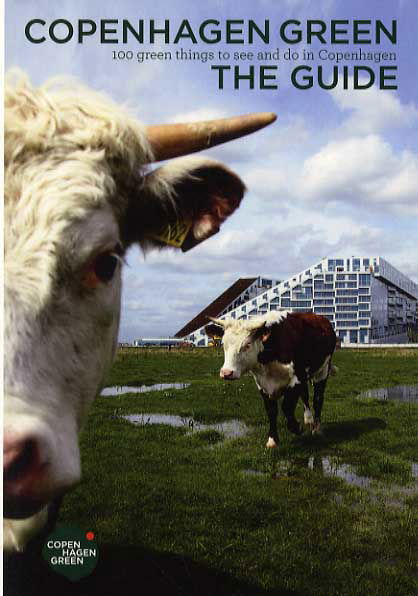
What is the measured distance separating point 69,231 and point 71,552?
2.05 meters

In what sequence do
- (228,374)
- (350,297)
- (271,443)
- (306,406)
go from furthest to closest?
(306,406)
(228,374)
(271,443)
(350,297)

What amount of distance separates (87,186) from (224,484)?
121 inches

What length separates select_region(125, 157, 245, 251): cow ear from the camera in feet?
8.11

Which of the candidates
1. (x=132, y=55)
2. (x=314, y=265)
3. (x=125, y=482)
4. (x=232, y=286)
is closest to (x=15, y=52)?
(x=132, y=55)

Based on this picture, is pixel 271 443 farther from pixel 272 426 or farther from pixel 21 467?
pixel 21 467

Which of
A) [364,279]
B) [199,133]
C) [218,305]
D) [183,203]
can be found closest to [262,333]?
[218,305]

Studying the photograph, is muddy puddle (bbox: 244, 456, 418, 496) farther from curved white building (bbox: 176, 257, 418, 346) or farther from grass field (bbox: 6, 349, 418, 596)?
curved white building (bbox: 176, 257, 418, 346)

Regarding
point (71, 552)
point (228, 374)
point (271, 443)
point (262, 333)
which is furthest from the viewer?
point (262, 333)

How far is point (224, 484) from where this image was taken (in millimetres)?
4461

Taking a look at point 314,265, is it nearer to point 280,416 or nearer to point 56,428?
point 56,428

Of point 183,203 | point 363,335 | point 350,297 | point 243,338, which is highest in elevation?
point 183,203

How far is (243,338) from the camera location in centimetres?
624

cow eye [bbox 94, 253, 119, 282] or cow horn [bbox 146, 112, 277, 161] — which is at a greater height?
cow horn [bbox 146, 112, 277, 161]

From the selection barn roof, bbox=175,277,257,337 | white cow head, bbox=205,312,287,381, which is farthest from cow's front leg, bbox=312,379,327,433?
barn roof, bbox=175,277,257,337
